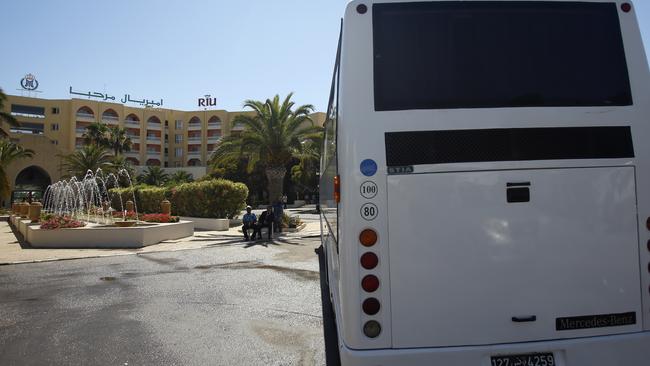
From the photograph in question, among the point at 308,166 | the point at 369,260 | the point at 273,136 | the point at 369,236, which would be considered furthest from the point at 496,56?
the point at 308,166

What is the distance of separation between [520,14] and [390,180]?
171 cm

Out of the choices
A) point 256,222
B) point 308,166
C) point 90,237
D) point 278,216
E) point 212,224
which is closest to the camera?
point 90,237

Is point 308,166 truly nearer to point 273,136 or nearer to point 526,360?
point 273,136

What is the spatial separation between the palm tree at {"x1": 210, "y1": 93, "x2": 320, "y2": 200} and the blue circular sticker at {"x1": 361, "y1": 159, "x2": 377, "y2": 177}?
73.9ft

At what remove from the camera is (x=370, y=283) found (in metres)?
3.22

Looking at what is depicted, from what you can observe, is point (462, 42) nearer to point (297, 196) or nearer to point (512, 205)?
point (512, 205)

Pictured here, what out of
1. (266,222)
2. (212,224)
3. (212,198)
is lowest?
(212,224)

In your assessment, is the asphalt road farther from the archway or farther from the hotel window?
the hotel window

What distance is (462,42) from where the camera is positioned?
3.46 m

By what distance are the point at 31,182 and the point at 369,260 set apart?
69.9 m

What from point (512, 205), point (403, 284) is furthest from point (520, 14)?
point (403, 284)

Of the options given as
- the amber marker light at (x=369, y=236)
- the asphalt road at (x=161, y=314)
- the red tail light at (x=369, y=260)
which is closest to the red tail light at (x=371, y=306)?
the red tail light at (x=369, y=260)

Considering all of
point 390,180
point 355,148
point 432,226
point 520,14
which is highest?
point 520,14

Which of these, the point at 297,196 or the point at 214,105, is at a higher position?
the point at 214,105
